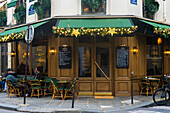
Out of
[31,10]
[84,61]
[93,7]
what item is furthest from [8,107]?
[31,10]

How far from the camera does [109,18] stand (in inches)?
421

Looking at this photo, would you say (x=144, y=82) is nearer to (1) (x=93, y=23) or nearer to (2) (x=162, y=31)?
(2) (x=162, y=31)

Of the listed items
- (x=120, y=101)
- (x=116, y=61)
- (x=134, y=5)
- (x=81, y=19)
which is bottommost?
(x=120, y=101)

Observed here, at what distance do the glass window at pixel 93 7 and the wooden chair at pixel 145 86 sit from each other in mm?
4037

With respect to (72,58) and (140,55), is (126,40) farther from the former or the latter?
(72,58)

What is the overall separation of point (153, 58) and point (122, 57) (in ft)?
7.89

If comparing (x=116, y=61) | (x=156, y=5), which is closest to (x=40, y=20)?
(x=116, y=61)

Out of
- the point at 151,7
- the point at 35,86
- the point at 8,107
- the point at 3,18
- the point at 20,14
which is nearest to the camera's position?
the point at 8,107

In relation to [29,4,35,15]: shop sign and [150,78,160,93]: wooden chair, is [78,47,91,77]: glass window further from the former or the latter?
[29,4,35,15]: shop sign

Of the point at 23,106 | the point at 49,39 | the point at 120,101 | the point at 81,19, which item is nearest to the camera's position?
the point at 23,106

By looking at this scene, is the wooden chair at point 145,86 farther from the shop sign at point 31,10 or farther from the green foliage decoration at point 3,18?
the green foliage decoration at point 3,18

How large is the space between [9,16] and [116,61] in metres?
9.07

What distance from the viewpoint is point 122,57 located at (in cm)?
1083

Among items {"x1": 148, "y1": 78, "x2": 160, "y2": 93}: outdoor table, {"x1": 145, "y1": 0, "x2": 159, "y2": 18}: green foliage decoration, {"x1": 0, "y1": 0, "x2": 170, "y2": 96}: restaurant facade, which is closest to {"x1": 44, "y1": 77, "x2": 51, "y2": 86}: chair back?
{"x1": 0, "y1": 0, "x2": 170, "y2": 96}: restaurant facade
